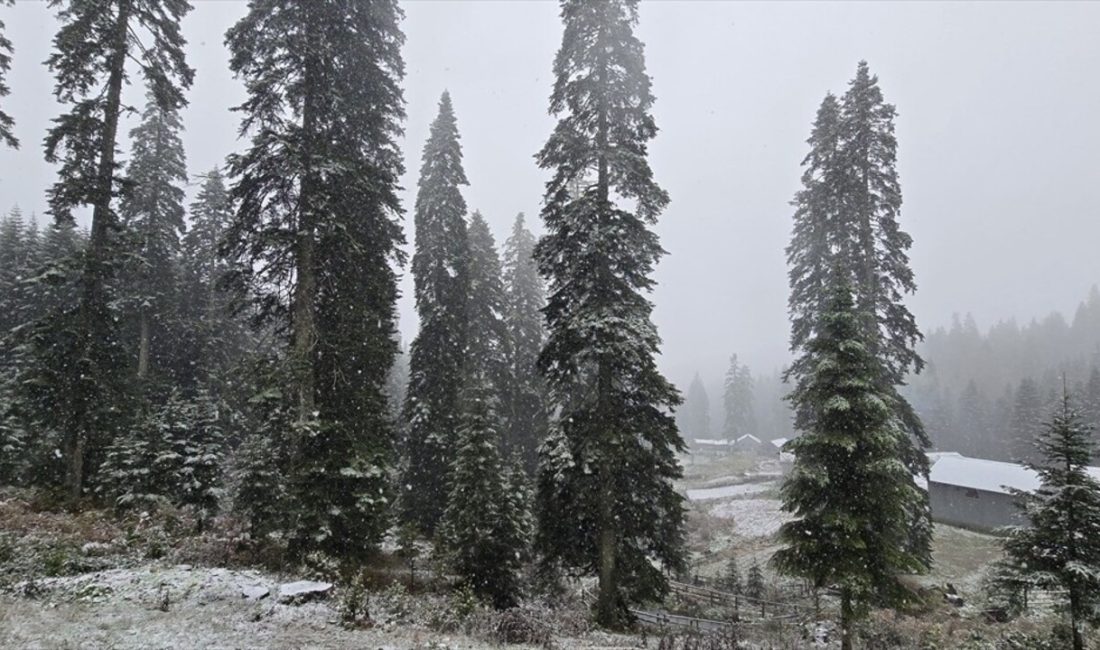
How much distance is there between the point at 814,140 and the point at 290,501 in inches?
972

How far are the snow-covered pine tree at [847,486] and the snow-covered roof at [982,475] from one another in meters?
33.5

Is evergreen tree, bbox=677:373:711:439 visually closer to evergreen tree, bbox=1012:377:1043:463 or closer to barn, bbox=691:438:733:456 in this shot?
barn, bbox=691:438:733:456

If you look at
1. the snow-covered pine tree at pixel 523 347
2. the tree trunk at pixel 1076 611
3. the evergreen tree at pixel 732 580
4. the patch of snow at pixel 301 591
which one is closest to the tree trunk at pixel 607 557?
the patch of snow at pixel 301 591

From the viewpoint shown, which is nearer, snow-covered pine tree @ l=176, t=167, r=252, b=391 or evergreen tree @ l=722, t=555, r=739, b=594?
evergreen tree @ l=722, t=555, r=739, b=594

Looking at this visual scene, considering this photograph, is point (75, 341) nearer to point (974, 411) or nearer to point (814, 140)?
point (814, 140)

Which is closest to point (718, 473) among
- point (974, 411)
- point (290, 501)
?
point (974, 411)

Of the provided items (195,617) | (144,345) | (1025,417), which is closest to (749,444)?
(1025,417)

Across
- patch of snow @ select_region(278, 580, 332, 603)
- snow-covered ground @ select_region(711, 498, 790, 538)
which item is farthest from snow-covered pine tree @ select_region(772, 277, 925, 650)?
snow-covered ground @ select_region(711, 498, 790, 538)

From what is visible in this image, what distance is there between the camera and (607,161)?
15.6 metres

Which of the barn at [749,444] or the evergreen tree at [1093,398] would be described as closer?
the evergreen tree at [1093,398]

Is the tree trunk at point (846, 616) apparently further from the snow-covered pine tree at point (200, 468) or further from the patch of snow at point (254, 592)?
the snow-covered pine tree at point (200, 468)

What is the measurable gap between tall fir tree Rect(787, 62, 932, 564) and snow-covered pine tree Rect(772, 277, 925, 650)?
732 centimetres

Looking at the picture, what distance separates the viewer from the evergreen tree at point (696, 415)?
459 feet

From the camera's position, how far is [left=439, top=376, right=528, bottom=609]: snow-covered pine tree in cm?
1603
